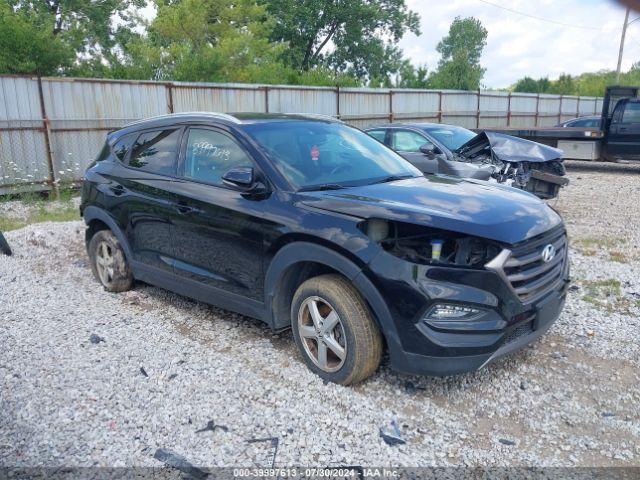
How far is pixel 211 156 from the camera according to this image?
14.5 feet

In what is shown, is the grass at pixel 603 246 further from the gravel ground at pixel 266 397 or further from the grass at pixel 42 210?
the grass at pixel 42 210

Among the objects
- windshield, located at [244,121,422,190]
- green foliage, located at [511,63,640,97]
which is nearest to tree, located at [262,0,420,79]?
green foliage, located at [511,63,640,97]

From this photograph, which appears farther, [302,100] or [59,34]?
[59,34]

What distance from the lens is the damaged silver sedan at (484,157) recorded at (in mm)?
8719

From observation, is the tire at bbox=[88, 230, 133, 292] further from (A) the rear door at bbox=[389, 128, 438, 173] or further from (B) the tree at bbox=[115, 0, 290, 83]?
(B) the tree at bbox=[115, 0, 290, 83]

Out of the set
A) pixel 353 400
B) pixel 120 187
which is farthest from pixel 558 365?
pixel 120 187

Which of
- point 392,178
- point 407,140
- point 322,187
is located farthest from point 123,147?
point 407,140

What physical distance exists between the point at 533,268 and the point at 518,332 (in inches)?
15.8

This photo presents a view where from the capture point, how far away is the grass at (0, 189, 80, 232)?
905 centimetres

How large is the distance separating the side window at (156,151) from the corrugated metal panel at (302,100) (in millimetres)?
10071

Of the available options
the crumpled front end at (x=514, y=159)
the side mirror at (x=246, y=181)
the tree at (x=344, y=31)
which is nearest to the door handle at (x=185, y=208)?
the side mirror at (x=246, y=181)

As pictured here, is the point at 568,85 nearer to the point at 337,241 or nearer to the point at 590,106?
the point at 590,106

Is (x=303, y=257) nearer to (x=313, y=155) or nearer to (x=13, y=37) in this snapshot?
(x=313, y=155)

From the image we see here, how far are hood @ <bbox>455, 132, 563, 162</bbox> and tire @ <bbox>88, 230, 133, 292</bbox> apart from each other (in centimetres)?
600
